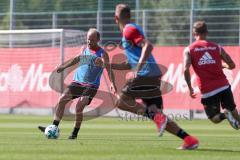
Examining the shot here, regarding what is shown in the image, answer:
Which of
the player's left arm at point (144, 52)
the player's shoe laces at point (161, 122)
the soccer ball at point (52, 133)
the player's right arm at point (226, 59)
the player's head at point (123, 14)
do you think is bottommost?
the soccer ball at point (52, 133)

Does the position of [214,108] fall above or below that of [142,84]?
below

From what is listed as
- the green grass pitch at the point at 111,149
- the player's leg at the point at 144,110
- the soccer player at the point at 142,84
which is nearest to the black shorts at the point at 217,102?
the green grass pitch at the point at 111,149

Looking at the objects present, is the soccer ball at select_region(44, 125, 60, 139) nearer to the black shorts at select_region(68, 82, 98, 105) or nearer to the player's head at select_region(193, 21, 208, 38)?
the black shorts at select_region(68, 82, 98, 105)

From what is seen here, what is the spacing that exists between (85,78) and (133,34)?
423 centimetres

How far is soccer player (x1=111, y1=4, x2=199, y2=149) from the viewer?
43.4 feet

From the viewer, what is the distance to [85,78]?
17.3 metres

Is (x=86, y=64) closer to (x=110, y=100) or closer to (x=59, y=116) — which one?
(x=59, y=116)

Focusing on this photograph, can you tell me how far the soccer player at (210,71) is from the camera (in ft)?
46.4

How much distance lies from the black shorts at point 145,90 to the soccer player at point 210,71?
0.75 meters

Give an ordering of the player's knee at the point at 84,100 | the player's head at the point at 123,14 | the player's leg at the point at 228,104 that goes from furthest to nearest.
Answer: the player's knee at the point at 84,100 < the player's leg at the point at 228,104 < the player's head at the point at 123,14

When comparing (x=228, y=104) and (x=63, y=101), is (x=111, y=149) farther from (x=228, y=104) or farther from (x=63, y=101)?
(x=63, y=101)

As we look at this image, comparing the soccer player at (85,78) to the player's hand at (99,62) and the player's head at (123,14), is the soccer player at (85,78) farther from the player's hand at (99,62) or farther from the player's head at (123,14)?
the player's head at (123,14)

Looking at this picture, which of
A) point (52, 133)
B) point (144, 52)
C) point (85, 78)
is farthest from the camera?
point (85, 78)

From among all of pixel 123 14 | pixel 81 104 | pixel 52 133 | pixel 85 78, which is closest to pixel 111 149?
pixel 123 14
